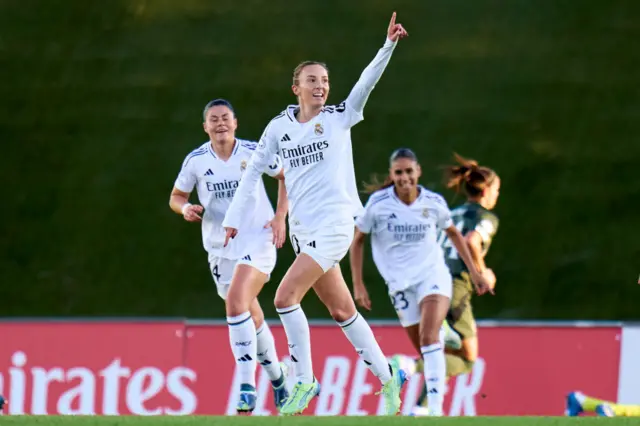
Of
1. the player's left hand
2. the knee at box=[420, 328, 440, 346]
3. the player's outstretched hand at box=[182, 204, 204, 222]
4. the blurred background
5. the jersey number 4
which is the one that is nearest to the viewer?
the player's left hand

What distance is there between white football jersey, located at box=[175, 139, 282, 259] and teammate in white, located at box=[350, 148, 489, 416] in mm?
1080

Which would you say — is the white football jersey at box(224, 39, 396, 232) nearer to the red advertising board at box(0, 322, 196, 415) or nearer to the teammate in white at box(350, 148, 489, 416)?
the teammate in white at box(350, 148, 489, 416)

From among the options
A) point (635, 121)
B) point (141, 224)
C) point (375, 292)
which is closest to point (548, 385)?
point (375, 292)

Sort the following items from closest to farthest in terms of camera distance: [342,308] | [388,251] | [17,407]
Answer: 1. [342,308]
2. [388,251]
3. [17,407]

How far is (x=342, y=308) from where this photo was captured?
7.98m

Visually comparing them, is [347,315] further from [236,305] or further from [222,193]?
[222,193]

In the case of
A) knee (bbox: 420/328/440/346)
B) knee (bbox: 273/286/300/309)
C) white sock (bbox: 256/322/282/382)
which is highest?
knee (bbox: 273/286/300/309)

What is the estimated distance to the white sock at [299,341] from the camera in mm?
7977

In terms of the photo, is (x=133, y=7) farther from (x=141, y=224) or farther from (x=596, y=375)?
(x=596, y=375)

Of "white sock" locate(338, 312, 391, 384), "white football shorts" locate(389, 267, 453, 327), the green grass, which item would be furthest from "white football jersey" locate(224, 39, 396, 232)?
"white football shorts" locate(389, 267, 453, 327)

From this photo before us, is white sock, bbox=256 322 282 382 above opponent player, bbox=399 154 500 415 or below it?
below

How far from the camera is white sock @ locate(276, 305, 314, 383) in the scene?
7.98 metres

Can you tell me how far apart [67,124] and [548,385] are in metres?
4.86

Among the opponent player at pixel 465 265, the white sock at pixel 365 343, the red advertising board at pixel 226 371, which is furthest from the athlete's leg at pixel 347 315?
the red advertising board at pixel 226 371
